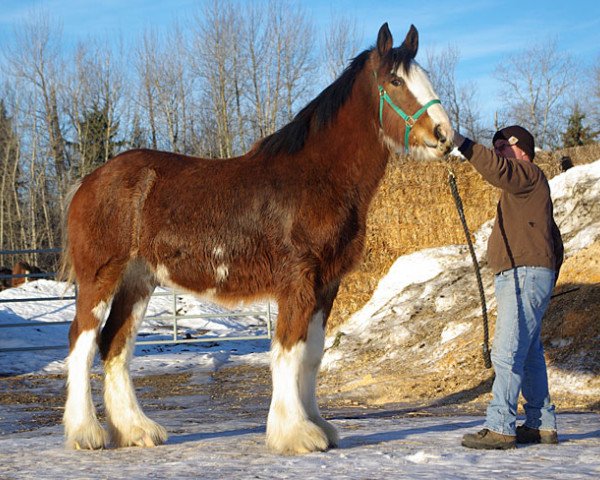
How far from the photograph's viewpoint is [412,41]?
5516 millimetres

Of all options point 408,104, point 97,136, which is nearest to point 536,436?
point 408,104

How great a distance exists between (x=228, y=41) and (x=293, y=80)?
3868 millimetres

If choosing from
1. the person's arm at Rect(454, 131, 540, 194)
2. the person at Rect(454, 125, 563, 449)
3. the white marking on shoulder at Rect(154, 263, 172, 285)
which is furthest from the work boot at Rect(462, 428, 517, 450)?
the white marking on shoulder at Rect(154, 263, 172, 285)

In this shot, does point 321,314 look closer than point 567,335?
Yes

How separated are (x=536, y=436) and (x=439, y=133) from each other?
6.99 feet

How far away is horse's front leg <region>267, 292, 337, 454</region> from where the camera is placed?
4949 mm

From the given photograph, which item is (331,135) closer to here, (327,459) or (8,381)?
(327,459)

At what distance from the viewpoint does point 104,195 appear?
5.84 meters

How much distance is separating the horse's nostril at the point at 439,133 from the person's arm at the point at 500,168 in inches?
3.0

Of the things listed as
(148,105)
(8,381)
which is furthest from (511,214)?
(148,105)

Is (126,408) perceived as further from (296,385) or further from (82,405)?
(296,385)

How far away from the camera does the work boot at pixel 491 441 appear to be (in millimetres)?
4848

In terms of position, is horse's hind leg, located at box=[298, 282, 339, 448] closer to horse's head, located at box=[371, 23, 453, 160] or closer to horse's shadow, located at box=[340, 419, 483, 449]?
horse's shadow, located at box=[340, 419, 483, 449]

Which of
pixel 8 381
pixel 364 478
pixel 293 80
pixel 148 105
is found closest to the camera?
pixel 364 478
